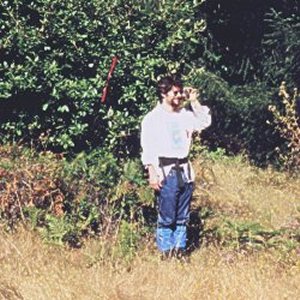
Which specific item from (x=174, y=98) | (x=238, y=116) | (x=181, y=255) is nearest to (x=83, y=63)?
(x=174, y=98)

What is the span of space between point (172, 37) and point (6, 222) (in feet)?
9.24

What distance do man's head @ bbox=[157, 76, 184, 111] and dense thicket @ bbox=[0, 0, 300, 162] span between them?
5.61 feet

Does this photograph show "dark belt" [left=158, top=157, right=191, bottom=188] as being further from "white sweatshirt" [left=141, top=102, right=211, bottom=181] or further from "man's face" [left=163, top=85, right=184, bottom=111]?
"man's face" [left=163, top=85, right=184, bottom=111]

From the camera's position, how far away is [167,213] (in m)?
6.97

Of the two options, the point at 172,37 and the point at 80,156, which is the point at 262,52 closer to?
the point at 172,37

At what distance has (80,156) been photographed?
26.1ft

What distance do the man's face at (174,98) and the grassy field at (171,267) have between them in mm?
1145

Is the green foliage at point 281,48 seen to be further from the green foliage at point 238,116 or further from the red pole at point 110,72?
the red pole at point 110,72

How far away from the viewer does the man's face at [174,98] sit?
6.90 metres

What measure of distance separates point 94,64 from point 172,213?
2320mm

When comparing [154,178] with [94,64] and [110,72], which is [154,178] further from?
[94,64]

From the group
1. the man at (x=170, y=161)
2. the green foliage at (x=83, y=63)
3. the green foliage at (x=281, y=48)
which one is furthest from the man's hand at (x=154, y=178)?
Result: the green foliage at (x=281, y=48)

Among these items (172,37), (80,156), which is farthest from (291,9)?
(80,156)

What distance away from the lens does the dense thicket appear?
27.5 ft
